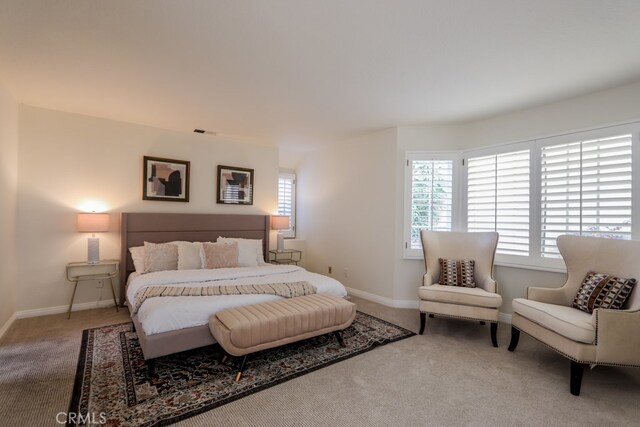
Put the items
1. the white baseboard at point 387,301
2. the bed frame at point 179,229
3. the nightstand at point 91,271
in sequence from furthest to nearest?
the white baseboard at point 387,301, the bed frame at point 179,229, the nightstand at point 91,271

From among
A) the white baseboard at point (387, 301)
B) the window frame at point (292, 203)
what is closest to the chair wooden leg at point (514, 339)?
the white baseboard at point (387, 301)

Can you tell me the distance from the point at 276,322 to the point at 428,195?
284cm

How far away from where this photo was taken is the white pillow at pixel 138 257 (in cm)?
380

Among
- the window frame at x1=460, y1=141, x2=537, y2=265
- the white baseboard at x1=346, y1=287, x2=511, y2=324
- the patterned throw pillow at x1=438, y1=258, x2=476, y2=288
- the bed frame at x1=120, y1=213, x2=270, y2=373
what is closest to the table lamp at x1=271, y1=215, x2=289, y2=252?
the bed frame at x1=120, y1=213, x2=270, y2=373

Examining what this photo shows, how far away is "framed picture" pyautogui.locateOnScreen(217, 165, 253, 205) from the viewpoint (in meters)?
4.96

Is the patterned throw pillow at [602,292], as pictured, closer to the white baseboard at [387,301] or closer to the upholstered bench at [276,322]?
the white baseboard at [387,301]

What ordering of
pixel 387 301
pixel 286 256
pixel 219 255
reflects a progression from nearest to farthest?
pixel 219 255 → pixel 387 301 → pixel 286 256

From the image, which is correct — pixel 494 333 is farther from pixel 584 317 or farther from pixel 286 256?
pixel 286 256

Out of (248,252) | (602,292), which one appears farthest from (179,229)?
(602,292)

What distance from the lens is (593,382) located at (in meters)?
2.41

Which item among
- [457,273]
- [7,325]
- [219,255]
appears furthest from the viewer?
[219,255]

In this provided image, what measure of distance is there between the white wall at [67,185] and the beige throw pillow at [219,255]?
3.49 feet

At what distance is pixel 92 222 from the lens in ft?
12.4

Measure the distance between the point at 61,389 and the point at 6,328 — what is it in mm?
1822
